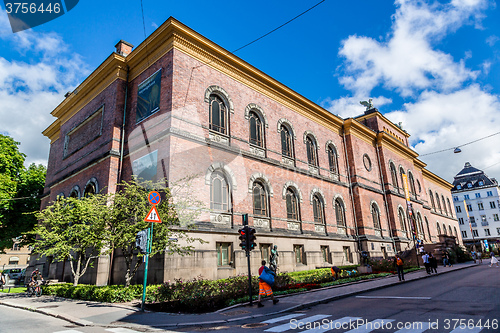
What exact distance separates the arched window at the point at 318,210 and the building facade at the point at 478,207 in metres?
61.9

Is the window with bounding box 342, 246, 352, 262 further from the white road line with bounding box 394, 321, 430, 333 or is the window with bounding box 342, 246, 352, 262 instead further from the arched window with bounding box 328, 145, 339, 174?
the white road line with bounding box 394, 321, 430, 333

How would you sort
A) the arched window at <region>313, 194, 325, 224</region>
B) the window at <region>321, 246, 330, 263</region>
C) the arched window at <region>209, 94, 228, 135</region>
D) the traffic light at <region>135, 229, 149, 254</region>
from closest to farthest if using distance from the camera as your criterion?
1. the traffic light at <region>135, 229, 149, 254</region>
2. the arched window at <region>209, 94, 228, 135</region>
3. the window at <region>321, 246, 330, 263</region>
4. the arched window at <region>313, 194, 325, 224</region>

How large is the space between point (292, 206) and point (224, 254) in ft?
25.6

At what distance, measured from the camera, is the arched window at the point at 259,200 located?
2059 cm

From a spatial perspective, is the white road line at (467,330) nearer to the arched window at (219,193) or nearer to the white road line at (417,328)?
the white road line at (417,328)

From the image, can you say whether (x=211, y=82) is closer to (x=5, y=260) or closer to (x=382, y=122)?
(x=382, y=122)

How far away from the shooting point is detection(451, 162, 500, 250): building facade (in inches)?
2862

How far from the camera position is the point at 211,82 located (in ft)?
65.3

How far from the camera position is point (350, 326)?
730 centimetres

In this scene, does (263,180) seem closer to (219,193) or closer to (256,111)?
(219,193)

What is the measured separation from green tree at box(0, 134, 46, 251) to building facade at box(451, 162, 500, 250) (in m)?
81.5

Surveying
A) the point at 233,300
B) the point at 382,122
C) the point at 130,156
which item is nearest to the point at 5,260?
the point at 130,156

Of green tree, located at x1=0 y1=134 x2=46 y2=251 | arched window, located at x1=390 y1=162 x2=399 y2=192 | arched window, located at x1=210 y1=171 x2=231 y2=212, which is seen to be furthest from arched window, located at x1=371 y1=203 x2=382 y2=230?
green tree, located at x1=0 y1=134 x2=46 y2=251

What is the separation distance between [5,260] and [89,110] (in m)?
48.8
